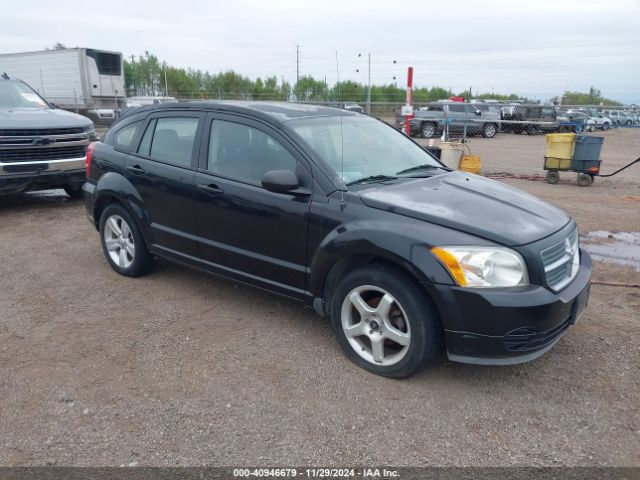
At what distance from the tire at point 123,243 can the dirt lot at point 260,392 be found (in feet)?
0.93

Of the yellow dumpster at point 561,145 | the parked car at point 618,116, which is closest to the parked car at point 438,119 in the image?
the yellow dumpster at point 561,145

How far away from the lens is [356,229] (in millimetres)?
3412

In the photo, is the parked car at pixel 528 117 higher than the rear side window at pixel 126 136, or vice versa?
the rear side window at pixel 126 136

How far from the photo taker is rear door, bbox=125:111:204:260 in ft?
14.6

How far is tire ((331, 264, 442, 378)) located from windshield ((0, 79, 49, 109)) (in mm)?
7448

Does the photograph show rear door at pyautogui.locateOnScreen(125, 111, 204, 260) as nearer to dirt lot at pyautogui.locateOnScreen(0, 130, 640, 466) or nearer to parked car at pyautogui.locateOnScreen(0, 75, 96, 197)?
dirt lot at pyautogui.locateOnScreen(0, 130, 640, 466)

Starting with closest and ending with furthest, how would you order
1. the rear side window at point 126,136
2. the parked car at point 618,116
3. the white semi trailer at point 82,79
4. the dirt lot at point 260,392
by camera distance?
the dirt lot at point 260,392 < the rear side window at point 126,136 < the white semi trailer at point 82,79 < the parked car at point 618,116

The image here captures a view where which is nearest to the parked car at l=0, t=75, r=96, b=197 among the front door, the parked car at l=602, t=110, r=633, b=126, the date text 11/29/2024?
the front door

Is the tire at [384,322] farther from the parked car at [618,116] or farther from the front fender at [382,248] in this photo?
the parked car at [618,116]

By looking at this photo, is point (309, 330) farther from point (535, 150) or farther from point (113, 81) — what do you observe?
point (113, 81)

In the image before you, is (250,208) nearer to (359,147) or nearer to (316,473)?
(359,147)

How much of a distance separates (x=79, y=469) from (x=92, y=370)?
0.99 metres

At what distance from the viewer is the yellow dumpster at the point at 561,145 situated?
10.7 meters

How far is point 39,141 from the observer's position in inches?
305
